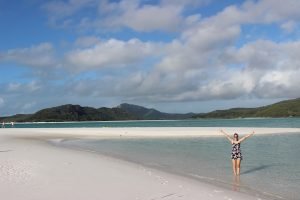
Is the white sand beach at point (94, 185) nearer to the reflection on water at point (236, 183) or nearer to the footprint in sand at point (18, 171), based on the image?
the footprint in sand at point (18, 171)

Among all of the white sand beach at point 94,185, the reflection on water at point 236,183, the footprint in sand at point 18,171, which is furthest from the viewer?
the reflection on water at point 236,183

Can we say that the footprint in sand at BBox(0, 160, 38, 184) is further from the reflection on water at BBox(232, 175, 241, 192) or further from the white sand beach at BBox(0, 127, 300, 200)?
the reflection on water at BBox(232, 175, 241, 192)

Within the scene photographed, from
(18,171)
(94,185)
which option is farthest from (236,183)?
(18,171)

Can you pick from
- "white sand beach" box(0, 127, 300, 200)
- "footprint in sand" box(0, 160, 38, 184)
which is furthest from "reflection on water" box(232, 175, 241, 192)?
"footprint in sand" box(0, 160, 38, 184)

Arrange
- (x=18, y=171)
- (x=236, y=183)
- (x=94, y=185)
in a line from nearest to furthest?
(x=94, y=185) → (x=18, y=171) → (x=236, y=183)

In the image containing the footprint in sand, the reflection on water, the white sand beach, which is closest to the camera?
the white sand beach

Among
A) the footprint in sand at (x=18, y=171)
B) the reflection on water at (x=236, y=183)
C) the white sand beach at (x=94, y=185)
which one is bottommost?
the reflection on water at (x=236, y=183)

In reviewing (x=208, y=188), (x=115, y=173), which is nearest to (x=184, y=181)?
(x=208, y=188)

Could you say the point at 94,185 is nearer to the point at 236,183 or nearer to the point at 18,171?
the point at 18,171

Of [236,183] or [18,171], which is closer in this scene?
[18,171]

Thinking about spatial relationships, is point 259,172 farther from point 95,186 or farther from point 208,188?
point 95,186

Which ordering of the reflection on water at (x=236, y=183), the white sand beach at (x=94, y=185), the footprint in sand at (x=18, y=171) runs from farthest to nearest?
the reflection on water at (x=236, y=183), the footprint in sand at (x=18, y=171), the white sand beach at (x=94, y=185)

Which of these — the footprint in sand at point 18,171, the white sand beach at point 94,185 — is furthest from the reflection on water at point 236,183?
the footprint in sand at point 18,171

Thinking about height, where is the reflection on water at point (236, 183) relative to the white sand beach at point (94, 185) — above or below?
below
